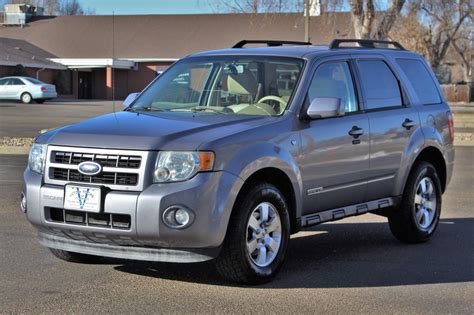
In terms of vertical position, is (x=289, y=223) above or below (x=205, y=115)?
below

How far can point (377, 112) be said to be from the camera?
23.9ft

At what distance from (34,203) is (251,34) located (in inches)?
2253

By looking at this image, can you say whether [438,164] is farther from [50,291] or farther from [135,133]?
[50,291]

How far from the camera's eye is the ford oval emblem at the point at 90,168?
5426 mm

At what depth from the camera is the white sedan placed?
135 feet

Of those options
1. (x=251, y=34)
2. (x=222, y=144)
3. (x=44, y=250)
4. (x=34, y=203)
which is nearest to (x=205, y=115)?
(x=222, y=144)

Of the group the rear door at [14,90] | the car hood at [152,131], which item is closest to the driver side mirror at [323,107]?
→ the car hood at [152,131]

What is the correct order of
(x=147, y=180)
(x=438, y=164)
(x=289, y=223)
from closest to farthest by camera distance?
(x=147, y=180), (x=289, y=223), (x=438, y=164)

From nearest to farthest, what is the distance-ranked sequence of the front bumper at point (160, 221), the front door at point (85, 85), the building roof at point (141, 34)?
the front bumper at point (160, 221) → the front door at point (85, 85) → the building roof at point (141, 34)

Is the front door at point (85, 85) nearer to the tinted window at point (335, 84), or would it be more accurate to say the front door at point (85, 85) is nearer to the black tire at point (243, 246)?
the tinted window at point (335, 84)

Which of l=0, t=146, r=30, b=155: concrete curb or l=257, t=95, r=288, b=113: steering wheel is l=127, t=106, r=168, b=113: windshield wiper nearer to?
l=257, t=95, r=288, b=113: steering wheel

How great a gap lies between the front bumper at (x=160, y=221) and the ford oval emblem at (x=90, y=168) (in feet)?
0.73

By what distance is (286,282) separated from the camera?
6.00 meters

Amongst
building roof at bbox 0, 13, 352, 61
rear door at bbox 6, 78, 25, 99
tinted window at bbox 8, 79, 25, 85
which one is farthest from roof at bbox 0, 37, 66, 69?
rear door at bbox 6, 78, 25, 99
